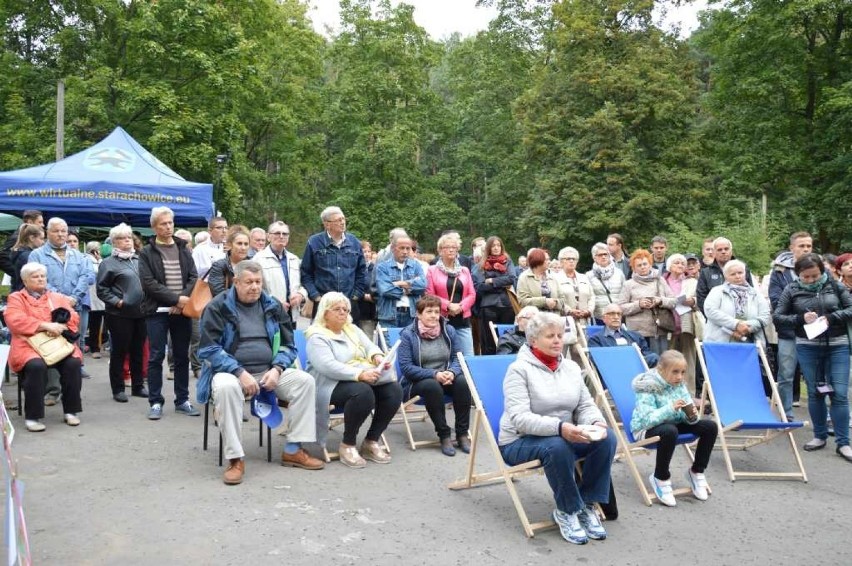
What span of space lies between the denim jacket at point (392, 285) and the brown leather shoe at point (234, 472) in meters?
2.92

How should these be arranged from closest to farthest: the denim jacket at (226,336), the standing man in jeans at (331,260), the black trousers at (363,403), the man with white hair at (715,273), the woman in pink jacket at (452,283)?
the denim jacket at (226,336), the black trousers at (363,403), the standing man in jeans at (331,260), the woman in pink jacket at (452,283), the man with white hair at (715,273)

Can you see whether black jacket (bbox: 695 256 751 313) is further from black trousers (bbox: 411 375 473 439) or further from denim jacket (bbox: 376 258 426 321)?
black trousers (bbox: 411 375 473 439)

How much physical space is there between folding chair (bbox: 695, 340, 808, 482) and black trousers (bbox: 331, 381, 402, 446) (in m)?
2.60

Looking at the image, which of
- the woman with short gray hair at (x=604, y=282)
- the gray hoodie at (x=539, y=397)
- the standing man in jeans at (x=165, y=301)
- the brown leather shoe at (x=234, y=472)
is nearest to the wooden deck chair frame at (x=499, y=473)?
the gray hoodie at (x=539, y=397)

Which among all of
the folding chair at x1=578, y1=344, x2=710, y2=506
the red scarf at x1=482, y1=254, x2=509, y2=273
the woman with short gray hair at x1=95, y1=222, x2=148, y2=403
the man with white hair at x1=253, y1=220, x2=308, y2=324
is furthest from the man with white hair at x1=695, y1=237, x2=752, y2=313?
the woman with short gray hair at x1=95, y1=222, x2=148, y2=403

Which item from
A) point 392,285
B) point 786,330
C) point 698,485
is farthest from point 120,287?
point 786,330

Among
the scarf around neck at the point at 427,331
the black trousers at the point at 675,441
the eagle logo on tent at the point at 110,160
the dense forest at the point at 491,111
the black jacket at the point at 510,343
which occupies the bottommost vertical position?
the black trousers at the point at 675,441

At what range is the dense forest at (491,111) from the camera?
2214 centimetres

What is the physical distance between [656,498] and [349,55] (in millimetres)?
31290

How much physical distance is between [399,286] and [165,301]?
2347 millimetres

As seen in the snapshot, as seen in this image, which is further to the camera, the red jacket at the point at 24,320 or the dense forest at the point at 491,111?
the dense forest at the point at 491,111

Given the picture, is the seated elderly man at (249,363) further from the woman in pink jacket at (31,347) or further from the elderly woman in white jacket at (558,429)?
the woman in pink jacket at (31,347)

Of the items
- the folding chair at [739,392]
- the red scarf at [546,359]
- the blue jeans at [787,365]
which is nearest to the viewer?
the red scarf at [546,359]

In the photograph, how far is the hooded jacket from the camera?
200 inches
